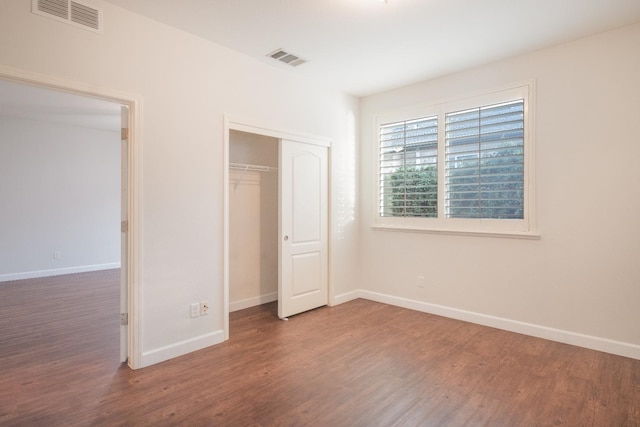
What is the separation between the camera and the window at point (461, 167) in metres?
3.51

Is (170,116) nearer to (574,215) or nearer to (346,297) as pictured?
(346,297)

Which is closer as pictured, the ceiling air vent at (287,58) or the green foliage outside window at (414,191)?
the ceiling air vent at (287,58)

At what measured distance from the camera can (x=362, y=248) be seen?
488 centimetres

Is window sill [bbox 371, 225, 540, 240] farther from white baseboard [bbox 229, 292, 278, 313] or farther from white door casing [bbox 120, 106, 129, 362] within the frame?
white door casing [bbox 120, 106, 129, 362]

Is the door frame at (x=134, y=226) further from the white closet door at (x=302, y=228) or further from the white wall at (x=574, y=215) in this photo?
the white wall at (x=574, y=215)

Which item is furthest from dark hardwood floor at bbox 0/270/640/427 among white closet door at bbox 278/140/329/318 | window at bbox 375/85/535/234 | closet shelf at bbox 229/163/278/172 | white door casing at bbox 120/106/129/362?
closet shelf at bbox 229/163/278/172

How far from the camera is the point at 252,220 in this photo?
15.0 feet

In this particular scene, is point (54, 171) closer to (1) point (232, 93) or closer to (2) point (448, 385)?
(1) point (232, 93)

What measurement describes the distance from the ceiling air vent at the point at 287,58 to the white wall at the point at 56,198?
528cm

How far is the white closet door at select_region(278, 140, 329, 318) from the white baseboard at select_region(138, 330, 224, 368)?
909mm

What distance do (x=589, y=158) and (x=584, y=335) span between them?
165 centimetres

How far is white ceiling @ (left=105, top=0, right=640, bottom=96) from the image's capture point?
2627 millimetres

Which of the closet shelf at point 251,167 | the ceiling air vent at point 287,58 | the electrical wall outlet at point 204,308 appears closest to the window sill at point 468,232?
the closet shelf at point 251,167

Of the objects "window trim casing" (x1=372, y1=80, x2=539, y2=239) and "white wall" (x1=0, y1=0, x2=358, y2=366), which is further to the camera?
"window trim casing" (x1=372, y1=80, x2=539, y2=239)
